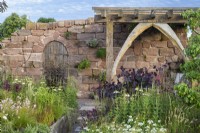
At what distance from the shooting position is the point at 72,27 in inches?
516

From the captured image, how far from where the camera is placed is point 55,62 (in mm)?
13352

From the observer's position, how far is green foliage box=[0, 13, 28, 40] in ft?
63.3

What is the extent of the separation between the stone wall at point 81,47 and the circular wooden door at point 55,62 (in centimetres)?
14

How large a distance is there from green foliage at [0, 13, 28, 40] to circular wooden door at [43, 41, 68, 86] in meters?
6.23

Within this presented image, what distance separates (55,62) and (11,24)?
6.81 m

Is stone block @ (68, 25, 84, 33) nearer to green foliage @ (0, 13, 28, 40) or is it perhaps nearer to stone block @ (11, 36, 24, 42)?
stone block @ (11, 36, 24, 42)

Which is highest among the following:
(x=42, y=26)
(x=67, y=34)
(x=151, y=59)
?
(x=42, y=26)

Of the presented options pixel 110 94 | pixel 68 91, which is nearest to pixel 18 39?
pixel 68 91

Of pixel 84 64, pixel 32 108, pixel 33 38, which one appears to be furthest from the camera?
pixel 33 38

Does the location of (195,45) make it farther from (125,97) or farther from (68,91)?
(68,91)

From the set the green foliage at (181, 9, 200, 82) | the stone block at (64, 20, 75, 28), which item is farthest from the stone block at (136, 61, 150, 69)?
the green foliage at (181, 9, 200, 82)

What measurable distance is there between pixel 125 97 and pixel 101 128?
115cm

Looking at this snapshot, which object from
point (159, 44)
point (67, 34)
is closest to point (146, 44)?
point (159, 44)

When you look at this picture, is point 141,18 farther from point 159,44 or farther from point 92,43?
point 92,43
